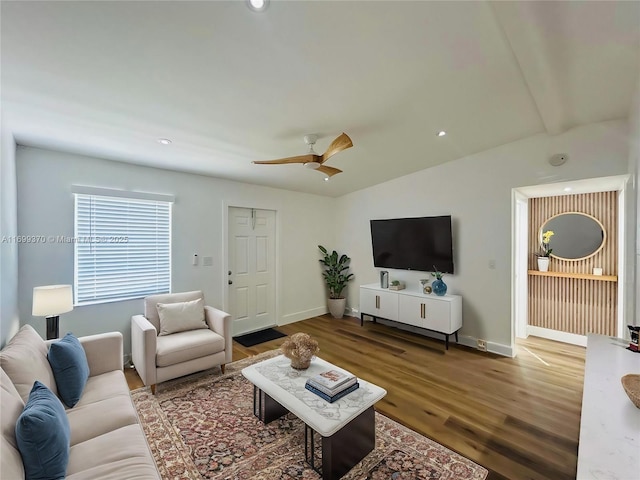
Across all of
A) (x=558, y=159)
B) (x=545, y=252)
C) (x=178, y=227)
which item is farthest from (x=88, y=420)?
(x=545, y=252)

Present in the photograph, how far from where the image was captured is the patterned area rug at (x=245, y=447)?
1816mm

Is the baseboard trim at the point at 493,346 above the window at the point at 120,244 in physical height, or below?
below

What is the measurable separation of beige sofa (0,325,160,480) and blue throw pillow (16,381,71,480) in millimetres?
34

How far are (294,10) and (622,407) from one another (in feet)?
8.20

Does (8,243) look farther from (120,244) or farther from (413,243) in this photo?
(413,243)

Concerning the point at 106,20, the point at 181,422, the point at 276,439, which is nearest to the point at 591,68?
the point at 106,20

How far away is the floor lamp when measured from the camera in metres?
2.42

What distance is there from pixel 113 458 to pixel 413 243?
4022mm

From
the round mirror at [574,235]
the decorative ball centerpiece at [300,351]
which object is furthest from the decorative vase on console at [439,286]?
the decorative ball centerpiece at [300,351]

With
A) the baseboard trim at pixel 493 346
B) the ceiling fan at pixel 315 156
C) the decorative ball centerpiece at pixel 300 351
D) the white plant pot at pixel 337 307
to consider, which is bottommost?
the baseboard trim at pixel 493 346

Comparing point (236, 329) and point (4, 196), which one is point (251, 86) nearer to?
point (4, 196)

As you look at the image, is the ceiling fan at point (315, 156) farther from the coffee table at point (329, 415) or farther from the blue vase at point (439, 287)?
the blue vase at point (439, 287)

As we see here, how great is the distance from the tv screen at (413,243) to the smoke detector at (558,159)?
1269 mm

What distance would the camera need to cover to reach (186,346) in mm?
2850
